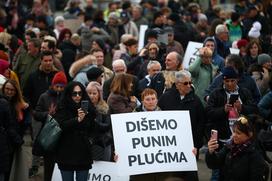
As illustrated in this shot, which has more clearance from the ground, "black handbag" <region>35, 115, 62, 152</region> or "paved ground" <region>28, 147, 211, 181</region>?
"black handbag" <region>35, 115, 62, 152</region>

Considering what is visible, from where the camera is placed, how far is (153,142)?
10828 millimetres

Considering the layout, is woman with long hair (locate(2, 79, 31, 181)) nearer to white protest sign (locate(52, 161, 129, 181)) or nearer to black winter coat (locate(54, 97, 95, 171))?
white protest sign (locate(52, 161, 129, 181))

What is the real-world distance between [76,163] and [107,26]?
409 inches

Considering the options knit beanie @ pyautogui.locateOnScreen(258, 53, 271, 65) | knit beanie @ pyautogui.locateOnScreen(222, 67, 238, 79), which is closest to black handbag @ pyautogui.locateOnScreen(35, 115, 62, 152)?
knit beanie @ pyautogui.locateOnScreen(222, 67, 238, 79)

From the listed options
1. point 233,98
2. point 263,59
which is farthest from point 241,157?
point 263,59

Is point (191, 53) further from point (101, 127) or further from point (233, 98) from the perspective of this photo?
point (101, 127)

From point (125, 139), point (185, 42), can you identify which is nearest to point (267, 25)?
point (185, 42)

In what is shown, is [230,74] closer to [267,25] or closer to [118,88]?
[118,88]

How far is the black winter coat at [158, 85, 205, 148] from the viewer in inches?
450

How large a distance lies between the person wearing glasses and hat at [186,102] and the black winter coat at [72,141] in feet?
4.56

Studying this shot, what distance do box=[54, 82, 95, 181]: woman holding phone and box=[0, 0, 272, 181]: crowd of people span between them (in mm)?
12

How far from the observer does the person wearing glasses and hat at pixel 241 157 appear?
928cm

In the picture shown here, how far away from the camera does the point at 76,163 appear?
10.5 metres

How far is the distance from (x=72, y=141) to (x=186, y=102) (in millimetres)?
1762
